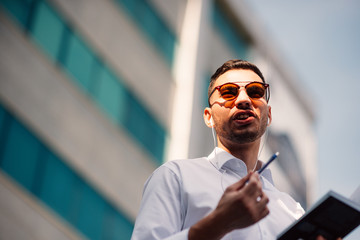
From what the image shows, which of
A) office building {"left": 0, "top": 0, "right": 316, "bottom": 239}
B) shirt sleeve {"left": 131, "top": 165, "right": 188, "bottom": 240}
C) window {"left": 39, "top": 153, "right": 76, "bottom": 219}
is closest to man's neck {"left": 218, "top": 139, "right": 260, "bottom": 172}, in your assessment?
shirt sleeve {"left": 131, "top": 165, "right": 188, "bottom": 240}

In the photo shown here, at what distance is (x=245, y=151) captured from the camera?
2.75 meters

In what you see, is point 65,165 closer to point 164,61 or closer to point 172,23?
point 164,61

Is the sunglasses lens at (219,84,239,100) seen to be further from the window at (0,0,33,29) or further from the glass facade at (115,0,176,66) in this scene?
the glass facade at (115,0,176,66)

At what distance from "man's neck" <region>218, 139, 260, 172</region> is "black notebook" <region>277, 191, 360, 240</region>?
2.84 ft

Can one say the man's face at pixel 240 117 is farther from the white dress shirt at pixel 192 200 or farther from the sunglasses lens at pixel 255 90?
the white dress shirt at pixel 192 200

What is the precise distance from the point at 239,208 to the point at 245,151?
1096 millimetres

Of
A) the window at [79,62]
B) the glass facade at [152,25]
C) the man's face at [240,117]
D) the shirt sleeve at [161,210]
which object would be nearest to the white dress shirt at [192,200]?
the shirt sleeve at [161,210]

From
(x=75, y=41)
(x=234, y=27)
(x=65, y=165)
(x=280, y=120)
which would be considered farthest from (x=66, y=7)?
(x=280, y=120)

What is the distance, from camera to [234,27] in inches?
973

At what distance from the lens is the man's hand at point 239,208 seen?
5.47 feet

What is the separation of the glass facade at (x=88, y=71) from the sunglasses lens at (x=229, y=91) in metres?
11.2

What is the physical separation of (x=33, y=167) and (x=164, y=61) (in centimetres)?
814

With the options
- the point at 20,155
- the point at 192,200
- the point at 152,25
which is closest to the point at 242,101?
the point at 192,200

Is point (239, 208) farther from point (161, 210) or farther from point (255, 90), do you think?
point (255, 90)
